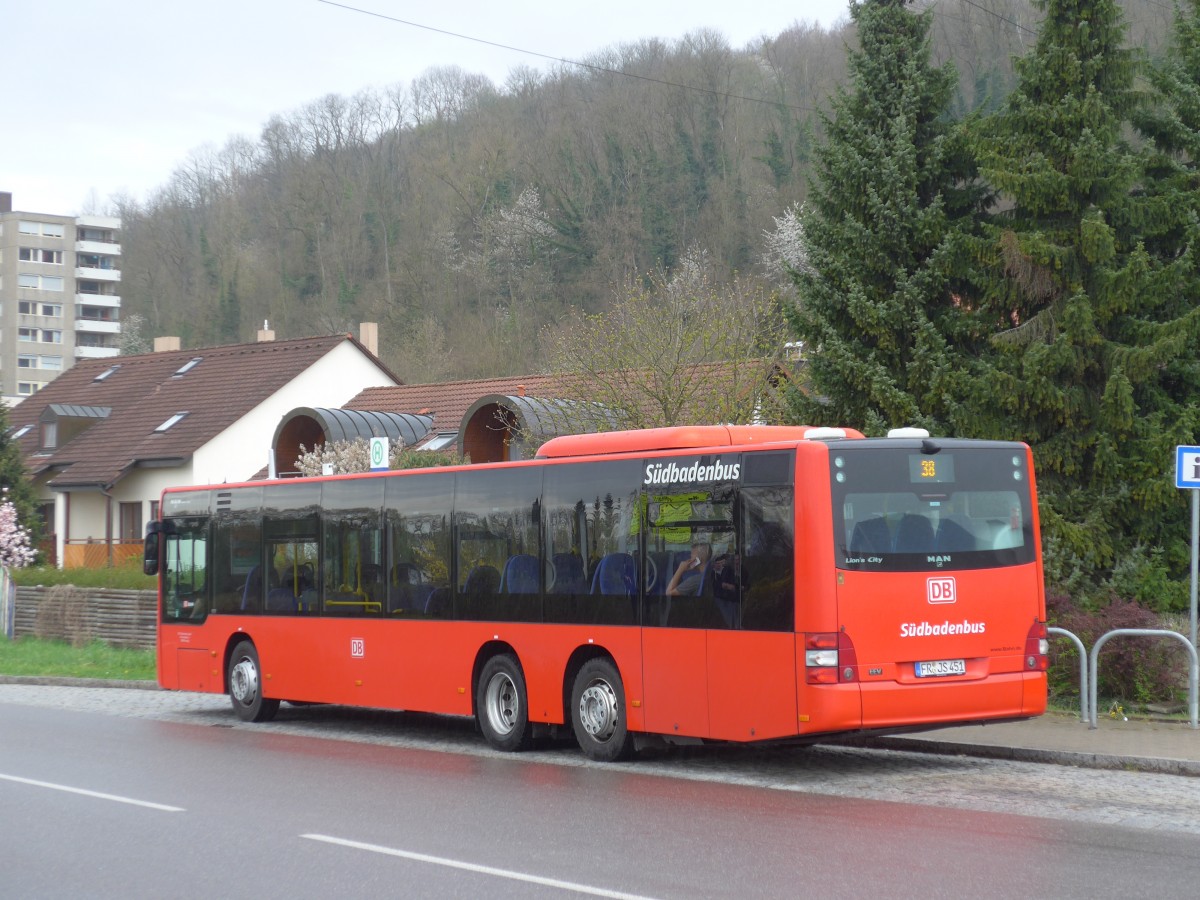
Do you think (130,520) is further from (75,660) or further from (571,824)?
(571,824)

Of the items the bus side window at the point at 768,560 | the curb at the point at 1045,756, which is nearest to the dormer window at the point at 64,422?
the curb at the point at 1045,756

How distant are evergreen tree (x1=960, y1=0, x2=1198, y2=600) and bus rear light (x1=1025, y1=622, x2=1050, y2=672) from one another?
6.03 meters

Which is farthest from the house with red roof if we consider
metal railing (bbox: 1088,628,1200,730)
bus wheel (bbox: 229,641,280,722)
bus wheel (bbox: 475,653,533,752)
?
metal railing (bbox: 1088,628,1200,730)

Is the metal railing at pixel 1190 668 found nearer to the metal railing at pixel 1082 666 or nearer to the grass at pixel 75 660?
the metal railing at pixel 1082 666

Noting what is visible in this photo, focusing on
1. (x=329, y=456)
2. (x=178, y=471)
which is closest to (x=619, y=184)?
(x=178, y=471)

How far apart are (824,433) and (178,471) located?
38637mm

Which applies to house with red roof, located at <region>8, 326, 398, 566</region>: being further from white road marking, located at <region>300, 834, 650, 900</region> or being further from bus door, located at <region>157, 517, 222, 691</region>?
white road marking, located at <region>300, 834, 650, 900</region>

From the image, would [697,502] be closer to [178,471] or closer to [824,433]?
[824,433]

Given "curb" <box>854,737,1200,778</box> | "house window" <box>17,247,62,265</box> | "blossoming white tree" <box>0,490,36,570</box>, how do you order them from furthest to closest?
"house window" <box>17,247,62,265</box> < "blossoming white tree" <box>0,490,36,570</box> < "curb" <box>854,737,1200,778</box>

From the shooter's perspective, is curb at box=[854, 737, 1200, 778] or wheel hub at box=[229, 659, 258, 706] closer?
curb at box=[854, 737, 1200, 778]

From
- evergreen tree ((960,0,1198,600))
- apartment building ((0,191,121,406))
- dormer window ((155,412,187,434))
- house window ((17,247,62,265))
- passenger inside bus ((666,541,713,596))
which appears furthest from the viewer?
house window ((17,247,62,265))

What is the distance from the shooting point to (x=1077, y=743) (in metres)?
13.6

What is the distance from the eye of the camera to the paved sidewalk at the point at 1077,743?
1265 cm

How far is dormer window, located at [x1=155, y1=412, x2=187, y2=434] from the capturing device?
50375 millimetres
